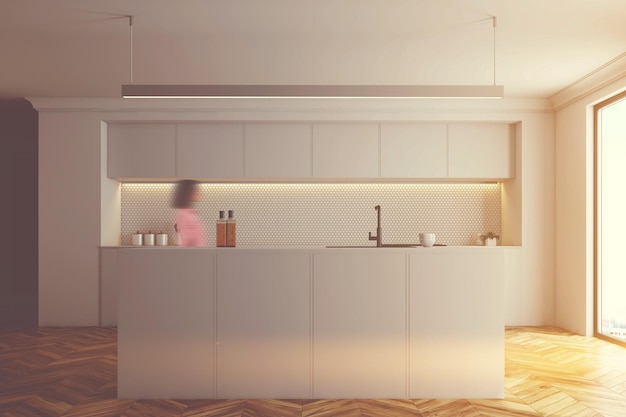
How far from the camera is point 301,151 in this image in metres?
5.75

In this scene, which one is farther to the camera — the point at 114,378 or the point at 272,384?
the point at 114,378

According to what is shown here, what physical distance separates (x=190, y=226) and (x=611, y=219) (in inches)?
183

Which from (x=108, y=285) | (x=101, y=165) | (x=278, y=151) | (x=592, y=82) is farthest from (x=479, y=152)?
(x=108, y=285)

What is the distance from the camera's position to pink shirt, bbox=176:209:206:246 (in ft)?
19.9

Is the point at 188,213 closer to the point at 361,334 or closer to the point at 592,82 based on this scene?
the point at 361,334

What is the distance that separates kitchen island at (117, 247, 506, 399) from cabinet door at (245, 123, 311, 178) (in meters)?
2.59

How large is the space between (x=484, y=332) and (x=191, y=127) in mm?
3991

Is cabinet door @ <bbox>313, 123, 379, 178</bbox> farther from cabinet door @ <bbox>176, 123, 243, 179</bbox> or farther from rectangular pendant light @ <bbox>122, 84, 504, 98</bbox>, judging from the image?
rectangular pendant light @ <bbox>122, 84, 504, 98</bbox>

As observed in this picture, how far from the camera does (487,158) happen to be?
5801 mm

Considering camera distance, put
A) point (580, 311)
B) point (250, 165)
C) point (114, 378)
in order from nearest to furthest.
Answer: point (114, 378) < point (580, 311) < point (250, 165)

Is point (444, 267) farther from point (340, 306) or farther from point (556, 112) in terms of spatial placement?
point (556, 112)

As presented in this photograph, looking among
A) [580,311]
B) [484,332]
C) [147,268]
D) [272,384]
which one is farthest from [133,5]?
[580,311]

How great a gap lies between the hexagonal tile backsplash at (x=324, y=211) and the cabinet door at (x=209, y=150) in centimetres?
39

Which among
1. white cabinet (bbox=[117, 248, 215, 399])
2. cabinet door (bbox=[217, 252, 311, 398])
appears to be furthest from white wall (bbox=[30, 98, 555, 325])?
cabinet door (bbox=[217, 252, 311, 398])
